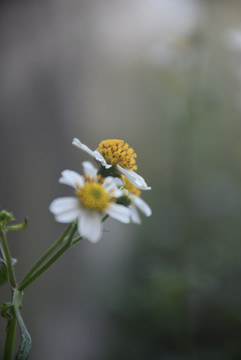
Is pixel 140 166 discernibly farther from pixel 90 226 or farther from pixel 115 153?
pixel 90 226

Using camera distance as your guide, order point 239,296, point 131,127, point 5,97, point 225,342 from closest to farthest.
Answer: point 239,296, point 225,342, point 5,97, point 131,127

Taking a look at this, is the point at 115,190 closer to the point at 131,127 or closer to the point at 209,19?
the point at 209,19

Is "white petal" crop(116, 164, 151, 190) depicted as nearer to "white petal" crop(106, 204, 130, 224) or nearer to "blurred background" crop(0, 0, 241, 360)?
"white petal" crop(106, 204, 130, 224)

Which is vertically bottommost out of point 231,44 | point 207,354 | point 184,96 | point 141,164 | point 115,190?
point 207,354

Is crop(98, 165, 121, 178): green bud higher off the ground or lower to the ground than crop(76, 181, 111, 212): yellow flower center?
higher

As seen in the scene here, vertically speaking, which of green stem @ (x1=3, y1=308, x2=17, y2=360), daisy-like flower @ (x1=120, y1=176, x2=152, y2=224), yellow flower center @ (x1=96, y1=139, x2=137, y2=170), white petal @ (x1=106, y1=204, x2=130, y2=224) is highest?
yellow flower center @ (x1=96, y1=139, x2=137, y2=170)

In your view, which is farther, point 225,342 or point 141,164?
point 141,164

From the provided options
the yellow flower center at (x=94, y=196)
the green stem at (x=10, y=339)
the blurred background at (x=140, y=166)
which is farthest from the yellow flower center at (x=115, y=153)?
the blurred background at (x=140, y=166)

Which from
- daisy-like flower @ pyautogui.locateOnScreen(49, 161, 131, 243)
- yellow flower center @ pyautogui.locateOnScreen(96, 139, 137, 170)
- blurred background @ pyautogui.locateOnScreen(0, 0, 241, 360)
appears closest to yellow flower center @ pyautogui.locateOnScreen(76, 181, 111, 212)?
daisy-like flower @ pyautogui.locateOnScreen(49, 161, 131, 243)

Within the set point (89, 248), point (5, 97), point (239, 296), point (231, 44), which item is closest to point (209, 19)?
point (231, 44)
